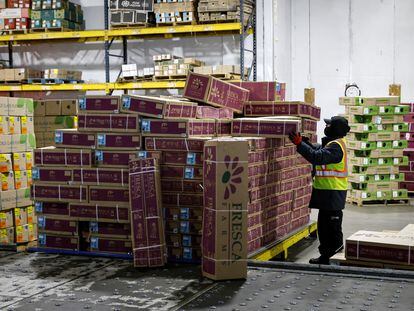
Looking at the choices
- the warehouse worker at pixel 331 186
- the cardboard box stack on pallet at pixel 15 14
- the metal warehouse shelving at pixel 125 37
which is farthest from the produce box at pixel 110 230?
the cardboard box stack on pallet at pixel 15 14

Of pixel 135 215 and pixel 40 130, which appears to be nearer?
pixel 135 215

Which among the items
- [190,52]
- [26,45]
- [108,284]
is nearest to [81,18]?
[26,45]

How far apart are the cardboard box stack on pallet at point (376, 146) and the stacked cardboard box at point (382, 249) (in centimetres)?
690

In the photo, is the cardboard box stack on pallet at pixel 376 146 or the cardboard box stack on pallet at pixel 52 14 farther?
the cardboard box stack on pallet at pixel 52 14

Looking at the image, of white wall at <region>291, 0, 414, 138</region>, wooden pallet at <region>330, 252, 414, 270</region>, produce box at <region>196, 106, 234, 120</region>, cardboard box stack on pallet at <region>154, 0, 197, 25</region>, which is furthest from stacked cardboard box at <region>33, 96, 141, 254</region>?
white wall at <region>291, 0, 414, 138</region>

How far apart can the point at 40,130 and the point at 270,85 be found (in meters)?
4.63

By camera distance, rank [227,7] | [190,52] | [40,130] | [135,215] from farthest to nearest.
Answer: [190,52], [227,7], [40,130], [135,215]

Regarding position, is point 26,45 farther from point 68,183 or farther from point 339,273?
point 339,273

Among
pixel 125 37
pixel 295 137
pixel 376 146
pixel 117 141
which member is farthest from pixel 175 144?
pixel 125 37

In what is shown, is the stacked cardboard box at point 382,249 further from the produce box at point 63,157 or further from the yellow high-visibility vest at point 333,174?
the produce box at point 63,157

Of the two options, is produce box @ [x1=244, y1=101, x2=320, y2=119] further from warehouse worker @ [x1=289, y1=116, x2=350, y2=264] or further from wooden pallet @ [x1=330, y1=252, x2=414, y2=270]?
wooden pallet @ [x1=330, y1=252, x2=414, y2=270]

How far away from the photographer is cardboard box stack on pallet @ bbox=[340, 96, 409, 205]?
12.9 m

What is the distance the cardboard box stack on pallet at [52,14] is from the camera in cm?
1423

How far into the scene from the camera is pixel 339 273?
558cm
